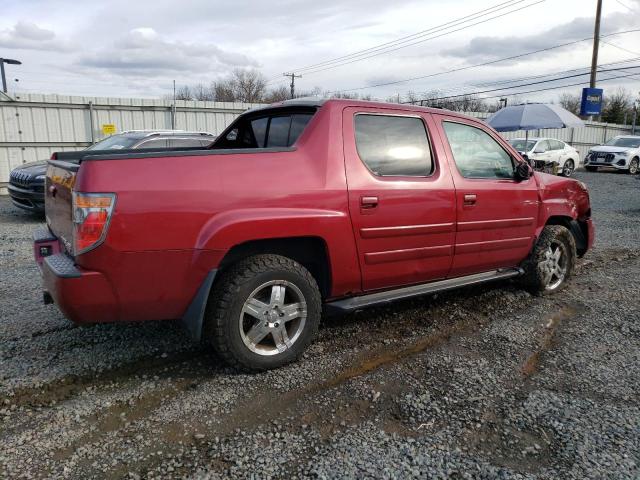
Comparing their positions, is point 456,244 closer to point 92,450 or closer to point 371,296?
point 371,296

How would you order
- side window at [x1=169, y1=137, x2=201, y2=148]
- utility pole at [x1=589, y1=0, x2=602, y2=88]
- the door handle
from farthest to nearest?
1. utility pole at [x1=589, y1=0, x2=602, y2=88]
2. side window at [x1=169, y1=137, x2=201, y2=148]
3. the door handle

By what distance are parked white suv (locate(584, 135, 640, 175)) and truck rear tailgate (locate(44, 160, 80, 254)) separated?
23.7 m

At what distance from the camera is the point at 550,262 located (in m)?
4.99

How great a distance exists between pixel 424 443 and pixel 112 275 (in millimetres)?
1923

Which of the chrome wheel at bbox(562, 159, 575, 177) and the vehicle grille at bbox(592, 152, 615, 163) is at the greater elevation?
the vehicle grille at bbox(592, 152, 615, 163)

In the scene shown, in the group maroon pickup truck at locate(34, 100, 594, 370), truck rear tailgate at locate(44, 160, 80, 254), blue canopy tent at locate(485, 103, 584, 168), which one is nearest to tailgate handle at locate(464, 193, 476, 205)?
maroon pickup truck at locate(34, 100, 594, 370)

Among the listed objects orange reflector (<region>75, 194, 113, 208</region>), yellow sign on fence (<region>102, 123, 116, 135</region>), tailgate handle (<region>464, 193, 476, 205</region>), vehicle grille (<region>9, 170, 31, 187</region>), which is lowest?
vehicle grille (<region>9, 170, 31, 187</region>)

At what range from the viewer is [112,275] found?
278 centimetres

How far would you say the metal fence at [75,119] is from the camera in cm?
Result: 1352

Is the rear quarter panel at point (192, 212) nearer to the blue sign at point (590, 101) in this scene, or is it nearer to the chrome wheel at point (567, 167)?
the chrome wheel at point (567, 167)

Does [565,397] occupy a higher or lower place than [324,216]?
lower

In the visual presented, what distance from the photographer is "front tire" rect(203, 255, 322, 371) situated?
10.0 feet

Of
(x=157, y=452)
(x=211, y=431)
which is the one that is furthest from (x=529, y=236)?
(x=157, y=452)

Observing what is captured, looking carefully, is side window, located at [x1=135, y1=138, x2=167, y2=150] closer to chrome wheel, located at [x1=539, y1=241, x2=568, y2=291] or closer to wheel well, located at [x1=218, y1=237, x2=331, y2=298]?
wheel well, located at [x1=218, y1=237, x2=331, y2=298]
